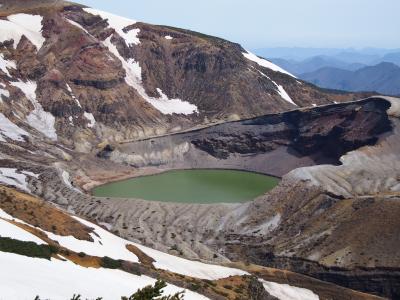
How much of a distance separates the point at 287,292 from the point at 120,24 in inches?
5306

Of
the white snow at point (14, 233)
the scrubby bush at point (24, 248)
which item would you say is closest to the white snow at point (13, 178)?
the white snow at point (14, 233)

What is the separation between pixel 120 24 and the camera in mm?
169250

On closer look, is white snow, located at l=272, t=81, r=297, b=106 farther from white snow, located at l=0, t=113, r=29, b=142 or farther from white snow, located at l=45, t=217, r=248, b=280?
white snow, located at l=45, t=217, r=248, b=280

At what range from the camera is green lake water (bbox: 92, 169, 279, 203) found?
97.9 metres

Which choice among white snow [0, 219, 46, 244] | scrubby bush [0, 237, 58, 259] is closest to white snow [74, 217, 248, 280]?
white snow [0, 219, 46, 244]

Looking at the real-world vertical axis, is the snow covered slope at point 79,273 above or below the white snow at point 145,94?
below

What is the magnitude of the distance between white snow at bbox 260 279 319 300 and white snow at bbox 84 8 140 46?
399 ft

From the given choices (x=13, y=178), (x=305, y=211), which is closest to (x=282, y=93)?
(x=305, y=211)

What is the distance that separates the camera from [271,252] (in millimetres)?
67625

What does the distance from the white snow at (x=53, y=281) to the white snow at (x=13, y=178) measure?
2097 inches

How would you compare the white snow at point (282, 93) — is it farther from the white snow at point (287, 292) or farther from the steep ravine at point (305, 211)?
the white snow at point (287, 292)

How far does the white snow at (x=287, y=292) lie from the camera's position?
1921 inches

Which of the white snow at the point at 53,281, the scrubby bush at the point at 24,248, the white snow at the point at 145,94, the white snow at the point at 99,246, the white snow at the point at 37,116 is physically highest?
the white snow at the point at 145,94

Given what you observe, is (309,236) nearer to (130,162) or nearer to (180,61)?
(130,162)
